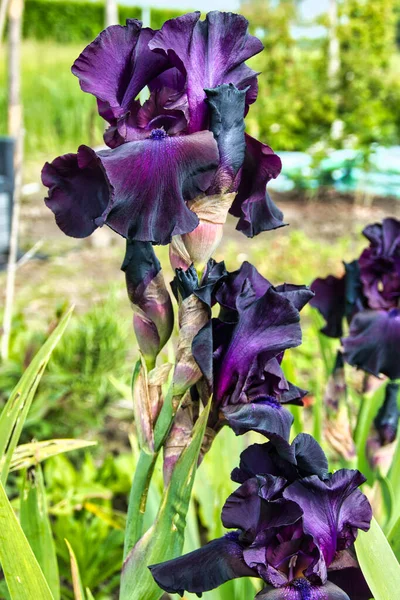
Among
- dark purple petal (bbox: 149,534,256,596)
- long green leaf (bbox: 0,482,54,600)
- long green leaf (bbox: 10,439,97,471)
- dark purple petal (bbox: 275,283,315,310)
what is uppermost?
dark purple petal (bbox: 275,283,315,310)

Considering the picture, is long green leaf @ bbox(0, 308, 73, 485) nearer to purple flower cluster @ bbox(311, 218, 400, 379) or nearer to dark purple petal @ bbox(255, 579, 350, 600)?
dark purple petal @ bbox(255, 579, 350, 600)

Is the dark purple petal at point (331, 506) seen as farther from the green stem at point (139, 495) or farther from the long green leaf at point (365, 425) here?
the long green leaf at point (365, 425)

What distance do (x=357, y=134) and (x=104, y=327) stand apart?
213 inches

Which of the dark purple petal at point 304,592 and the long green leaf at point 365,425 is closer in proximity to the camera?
the dark purple petal at point 304,592

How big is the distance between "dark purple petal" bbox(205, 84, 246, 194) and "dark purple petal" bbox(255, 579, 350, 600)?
425 mm

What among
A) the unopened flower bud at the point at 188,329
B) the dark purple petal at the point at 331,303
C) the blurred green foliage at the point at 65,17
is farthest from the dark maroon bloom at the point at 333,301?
the blurred green foliage at the point at 65,17

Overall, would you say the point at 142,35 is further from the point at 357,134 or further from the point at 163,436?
the point at 357,134

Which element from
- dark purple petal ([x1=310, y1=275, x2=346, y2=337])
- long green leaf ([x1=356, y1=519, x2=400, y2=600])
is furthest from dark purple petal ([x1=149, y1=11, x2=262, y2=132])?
dark purple petal ([x1=310, y1=275, x2=346, y2=337])

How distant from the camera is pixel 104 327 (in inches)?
86.7

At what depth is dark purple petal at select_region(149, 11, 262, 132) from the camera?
0.69 metres

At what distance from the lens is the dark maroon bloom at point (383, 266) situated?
119 cm

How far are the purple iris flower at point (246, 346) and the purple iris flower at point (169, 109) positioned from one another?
117 millimetres

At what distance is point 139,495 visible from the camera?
774 mm

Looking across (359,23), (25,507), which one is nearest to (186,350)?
(25,507)
